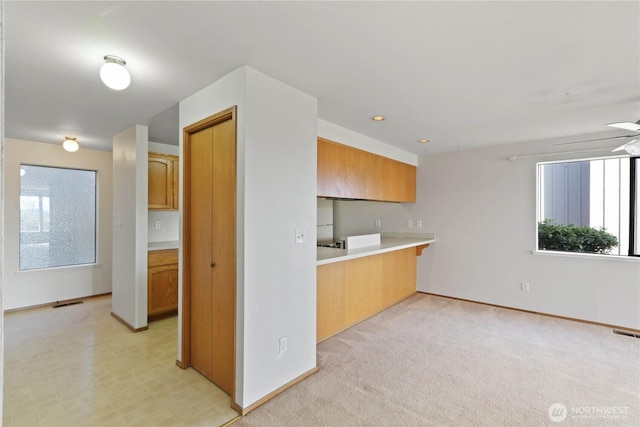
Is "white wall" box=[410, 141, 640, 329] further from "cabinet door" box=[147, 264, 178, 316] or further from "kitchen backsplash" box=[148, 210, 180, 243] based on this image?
"kitchen backsplash" box=[148, 210, 180, 243]

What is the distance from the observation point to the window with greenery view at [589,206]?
3.66 meters

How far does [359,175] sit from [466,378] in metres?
2.27

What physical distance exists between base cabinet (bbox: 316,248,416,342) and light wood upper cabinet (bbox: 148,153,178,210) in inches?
96.9

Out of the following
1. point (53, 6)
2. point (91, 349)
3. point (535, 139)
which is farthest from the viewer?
point (535, 139)

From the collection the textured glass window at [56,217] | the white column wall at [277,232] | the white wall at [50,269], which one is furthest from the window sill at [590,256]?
the textured glass window at [56,217]

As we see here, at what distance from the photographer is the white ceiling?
155 cm

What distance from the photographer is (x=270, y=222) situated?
2234mm

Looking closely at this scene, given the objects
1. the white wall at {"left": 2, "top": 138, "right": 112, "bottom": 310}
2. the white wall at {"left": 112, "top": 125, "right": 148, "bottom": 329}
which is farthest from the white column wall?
the white wall at {"left": 2, "top": 138, "right": 112, "bottom": 310}

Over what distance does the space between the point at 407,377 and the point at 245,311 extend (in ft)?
4.79

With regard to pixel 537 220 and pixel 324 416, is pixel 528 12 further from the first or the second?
pixel 537 220

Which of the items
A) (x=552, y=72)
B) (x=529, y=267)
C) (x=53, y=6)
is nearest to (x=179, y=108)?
(x=53, y=6)

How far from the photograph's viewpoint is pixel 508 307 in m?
4.27

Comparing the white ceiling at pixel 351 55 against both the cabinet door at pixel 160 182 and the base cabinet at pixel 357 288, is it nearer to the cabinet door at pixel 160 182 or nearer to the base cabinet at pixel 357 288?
the cabinet door at pixel 160 182

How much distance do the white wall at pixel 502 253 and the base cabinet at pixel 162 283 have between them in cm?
368
